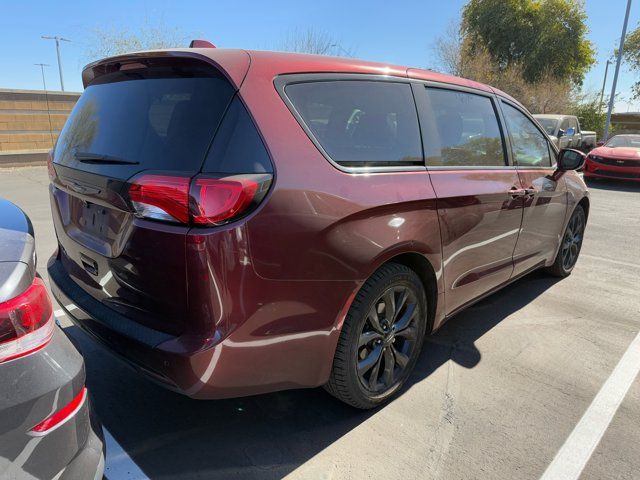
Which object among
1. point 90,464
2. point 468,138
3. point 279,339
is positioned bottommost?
point 90,464

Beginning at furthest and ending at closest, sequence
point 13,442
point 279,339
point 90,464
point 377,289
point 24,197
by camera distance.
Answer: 1. point 24,197
2. point 377,289
3. point 279,339
4. point 90,464
5. point 13,442

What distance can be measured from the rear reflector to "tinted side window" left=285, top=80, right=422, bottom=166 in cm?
137

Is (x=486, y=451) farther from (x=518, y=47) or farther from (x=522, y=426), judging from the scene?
(x=518, y=47)

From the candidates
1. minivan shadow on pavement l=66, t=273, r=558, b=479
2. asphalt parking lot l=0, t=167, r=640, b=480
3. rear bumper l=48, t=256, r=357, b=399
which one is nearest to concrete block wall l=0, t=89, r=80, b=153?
asphalt parking lot l=0, t=167, r=640, b=480

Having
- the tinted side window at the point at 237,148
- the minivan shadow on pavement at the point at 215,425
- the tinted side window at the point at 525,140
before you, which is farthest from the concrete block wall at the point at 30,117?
the tinted side window at the point at 237,148

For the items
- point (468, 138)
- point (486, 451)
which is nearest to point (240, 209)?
point (486, 451)

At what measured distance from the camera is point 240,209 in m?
1.85

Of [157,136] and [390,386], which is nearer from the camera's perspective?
[157,136]

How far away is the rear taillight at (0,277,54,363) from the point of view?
1350 mm

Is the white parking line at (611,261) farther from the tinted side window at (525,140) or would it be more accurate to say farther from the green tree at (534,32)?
the green tree at (534,32)

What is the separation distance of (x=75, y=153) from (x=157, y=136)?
0.72 m

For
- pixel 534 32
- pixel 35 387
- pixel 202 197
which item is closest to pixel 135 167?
pixel 202 197

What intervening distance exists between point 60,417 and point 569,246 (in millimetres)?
4801

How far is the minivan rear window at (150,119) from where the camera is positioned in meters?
1.95
